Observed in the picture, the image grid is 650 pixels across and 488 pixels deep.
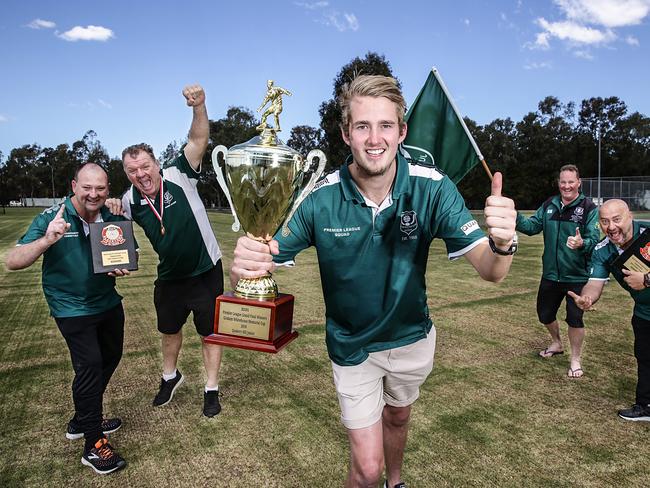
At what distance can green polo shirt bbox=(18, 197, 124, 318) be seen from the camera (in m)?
3.40

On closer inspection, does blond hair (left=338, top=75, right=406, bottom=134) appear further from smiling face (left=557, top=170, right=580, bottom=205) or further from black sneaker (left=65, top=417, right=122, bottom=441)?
smiling face (left=557, top=170, right=580, bottom=205)

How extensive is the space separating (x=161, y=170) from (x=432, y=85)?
2.31 m

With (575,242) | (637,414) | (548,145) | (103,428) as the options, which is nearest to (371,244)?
(103,428)

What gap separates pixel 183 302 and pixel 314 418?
4.96 ft

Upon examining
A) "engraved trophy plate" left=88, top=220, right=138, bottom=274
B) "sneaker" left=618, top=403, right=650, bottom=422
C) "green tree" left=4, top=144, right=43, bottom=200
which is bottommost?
"sneaker" left=618, top=403, right=650, bottom=422

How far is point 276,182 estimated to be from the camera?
2.38 meters

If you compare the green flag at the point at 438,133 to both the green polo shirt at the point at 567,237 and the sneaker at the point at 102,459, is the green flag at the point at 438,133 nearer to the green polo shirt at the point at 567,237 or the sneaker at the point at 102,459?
the green polo shirt at the point at 567,237

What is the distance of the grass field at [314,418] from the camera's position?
312 cm

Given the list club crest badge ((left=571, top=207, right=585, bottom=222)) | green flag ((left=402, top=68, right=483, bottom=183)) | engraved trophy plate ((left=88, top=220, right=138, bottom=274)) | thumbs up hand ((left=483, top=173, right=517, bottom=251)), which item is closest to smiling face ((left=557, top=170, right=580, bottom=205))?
club crest badge ((left=571, top=207, right=585, bottom=222))

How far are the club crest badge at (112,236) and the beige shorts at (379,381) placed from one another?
1944 millimetres

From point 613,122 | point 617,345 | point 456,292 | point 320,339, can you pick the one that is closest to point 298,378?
point 320,339

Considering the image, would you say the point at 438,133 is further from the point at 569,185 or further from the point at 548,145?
the point at 548,145

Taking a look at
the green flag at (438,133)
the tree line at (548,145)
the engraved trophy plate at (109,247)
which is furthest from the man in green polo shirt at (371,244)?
the tree line at (548,145)

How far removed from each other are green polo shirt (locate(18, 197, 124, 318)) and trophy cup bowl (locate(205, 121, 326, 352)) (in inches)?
59.5
